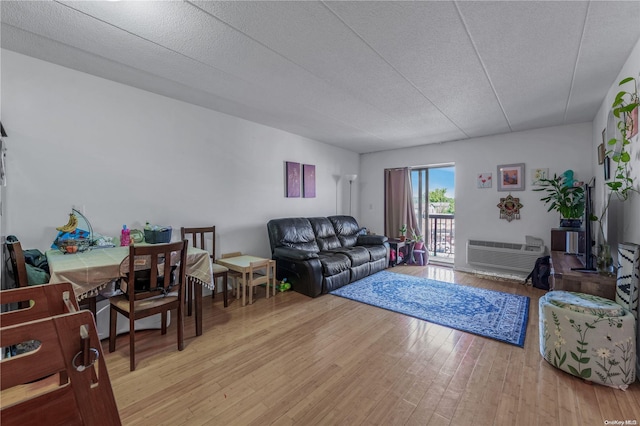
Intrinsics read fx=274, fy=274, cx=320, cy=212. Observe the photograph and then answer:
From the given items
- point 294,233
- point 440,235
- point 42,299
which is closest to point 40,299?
point 42,299

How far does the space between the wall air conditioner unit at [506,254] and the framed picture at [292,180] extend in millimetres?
3215

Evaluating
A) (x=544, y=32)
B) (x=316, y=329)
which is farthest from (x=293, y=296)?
(x=544, y=32)

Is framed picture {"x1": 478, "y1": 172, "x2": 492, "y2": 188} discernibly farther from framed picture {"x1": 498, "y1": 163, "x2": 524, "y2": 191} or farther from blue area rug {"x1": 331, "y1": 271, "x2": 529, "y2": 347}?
blue area rug {"x1": 331, "y1": 271, "x2": 529, "y2": 347}

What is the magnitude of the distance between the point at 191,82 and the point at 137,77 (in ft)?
1.68

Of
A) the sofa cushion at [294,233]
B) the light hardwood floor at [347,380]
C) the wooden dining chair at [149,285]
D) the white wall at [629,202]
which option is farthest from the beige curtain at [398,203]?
the wooden dining chair at [149,285]

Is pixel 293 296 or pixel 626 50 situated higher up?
pixel 626 50

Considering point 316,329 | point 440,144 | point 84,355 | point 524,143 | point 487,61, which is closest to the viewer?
point 84,355

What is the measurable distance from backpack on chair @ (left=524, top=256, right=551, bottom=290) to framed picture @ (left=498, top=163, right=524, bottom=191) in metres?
1.20

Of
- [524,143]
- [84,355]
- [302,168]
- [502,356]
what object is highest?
[524,143]

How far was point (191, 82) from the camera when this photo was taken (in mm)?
2789

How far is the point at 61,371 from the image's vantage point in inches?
28.9

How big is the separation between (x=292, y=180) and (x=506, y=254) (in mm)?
3737

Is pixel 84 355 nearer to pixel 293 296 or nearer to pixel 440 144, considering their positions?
pixel 293 296

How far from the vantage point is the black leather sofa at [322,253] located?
12.1ft
